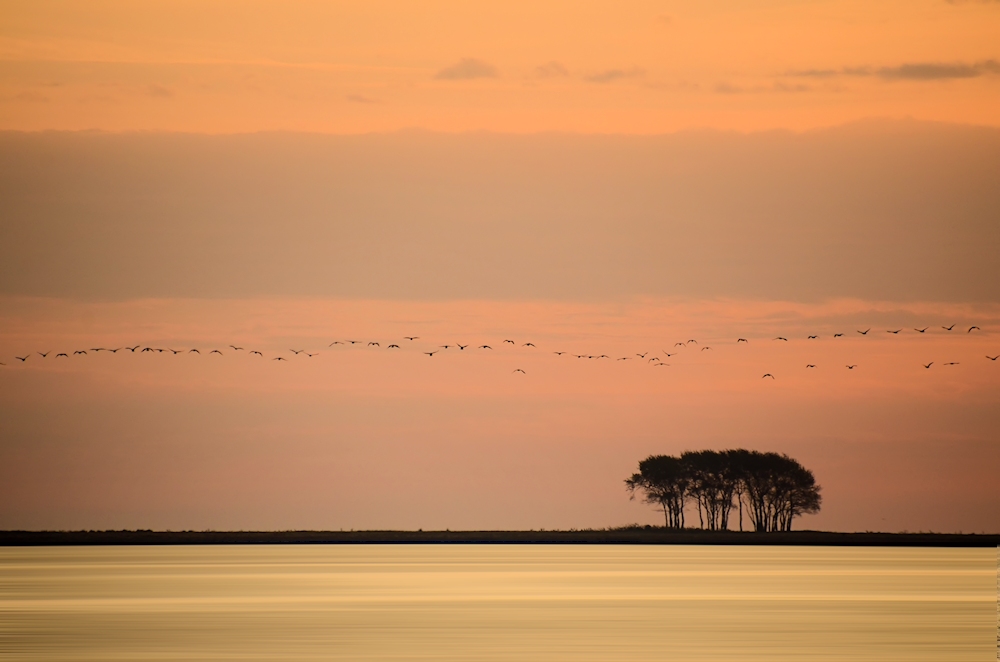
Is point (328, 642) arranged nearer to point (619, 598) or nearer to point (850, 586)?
point (619, 598)

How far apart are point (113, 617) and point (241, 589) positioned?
20757 millimetres

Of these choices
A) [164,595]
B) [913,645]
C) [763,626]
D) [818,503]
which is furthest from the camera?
[818,503]

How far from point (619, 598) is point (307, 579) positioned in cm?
2789

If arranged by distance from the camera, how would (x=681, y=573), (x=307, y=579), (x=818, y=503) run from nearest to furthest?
(x=307, y=579) < (x=681, y=573) < (x=818, y=503)

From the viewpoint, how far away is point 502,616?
185 feet

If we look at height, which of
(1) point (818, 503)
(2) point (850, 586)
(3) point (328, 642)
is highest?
(1) point (818, 503)

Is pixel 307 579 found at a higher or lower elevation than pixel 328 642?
higher

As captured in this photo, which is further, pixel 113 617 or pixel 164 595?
pixel 164 595

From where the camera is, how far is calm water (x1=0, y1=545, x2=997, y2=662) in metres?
43.6

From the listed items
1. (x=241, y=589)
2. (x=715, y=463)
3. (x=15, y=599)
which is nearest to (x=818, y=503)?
(x=715, y=463)

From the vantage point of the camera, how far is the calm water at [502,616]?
143 feet

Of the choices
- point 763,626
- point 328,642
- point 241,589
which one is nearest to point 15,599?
point 241,589

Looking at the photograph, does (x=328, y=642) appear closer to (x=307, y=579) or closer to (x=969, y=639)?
(x=969, y=639)

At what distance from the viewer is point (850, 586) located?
79125 mm
